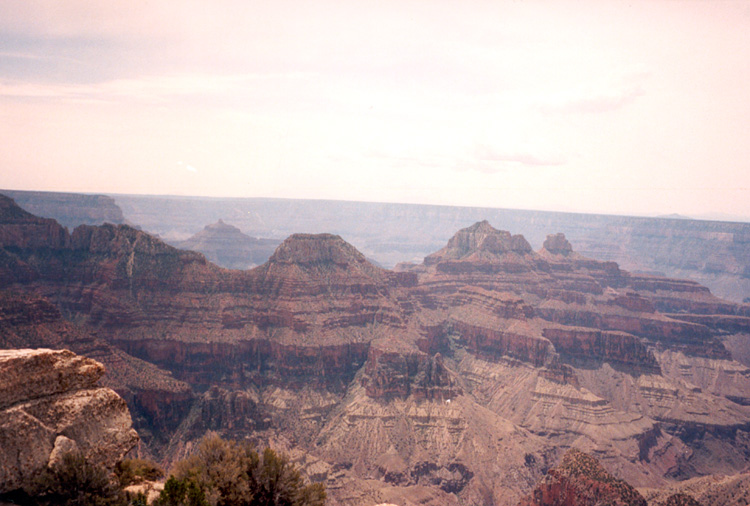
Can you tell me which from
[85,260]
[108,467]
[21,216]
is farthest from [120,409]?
[21,216]

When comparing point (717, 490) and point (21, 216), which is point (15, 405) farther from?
point (21, 216)

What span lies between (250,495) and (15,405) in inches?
475

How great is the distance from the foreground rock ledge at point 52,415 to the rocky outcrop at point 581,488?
46.5m

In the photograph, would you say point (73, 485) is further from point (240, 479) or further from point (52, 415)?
point (240, 479)

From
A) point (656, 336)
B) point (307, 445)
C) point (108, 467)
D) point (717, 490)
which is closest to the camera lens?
point (108, 467)

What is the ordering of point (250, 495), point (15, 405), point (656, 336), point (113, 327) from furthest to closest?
point (656, 336), point (113, 327), point (250, 495), point (15, 405)

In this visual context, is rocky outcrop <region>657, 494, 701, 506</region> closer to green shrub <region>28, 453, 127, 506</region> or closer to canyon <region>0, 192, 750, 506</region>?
canyon <region>0, 192, 750, 506</region>

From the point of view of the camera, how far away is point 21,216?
104 meters

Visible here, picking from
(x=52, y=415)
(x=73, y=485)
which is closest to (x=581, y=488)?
(x=73, y=485)

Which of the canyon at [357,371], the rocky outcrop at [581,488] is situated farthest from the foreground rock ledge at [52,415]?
the canyon at [357,371]

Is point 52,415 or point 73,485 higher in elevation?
point 52,415

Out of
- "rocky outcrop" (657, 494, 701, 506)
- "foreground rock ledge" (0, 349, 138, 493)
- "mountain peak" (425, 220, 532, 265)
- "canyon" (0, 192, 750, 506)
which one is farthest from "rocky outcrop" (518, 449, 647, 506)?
"mountain peak" (425, 220, 532, 265)

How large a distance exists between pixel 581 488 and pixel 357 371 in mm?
60021

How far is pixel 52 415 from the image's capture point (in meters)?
21.0
